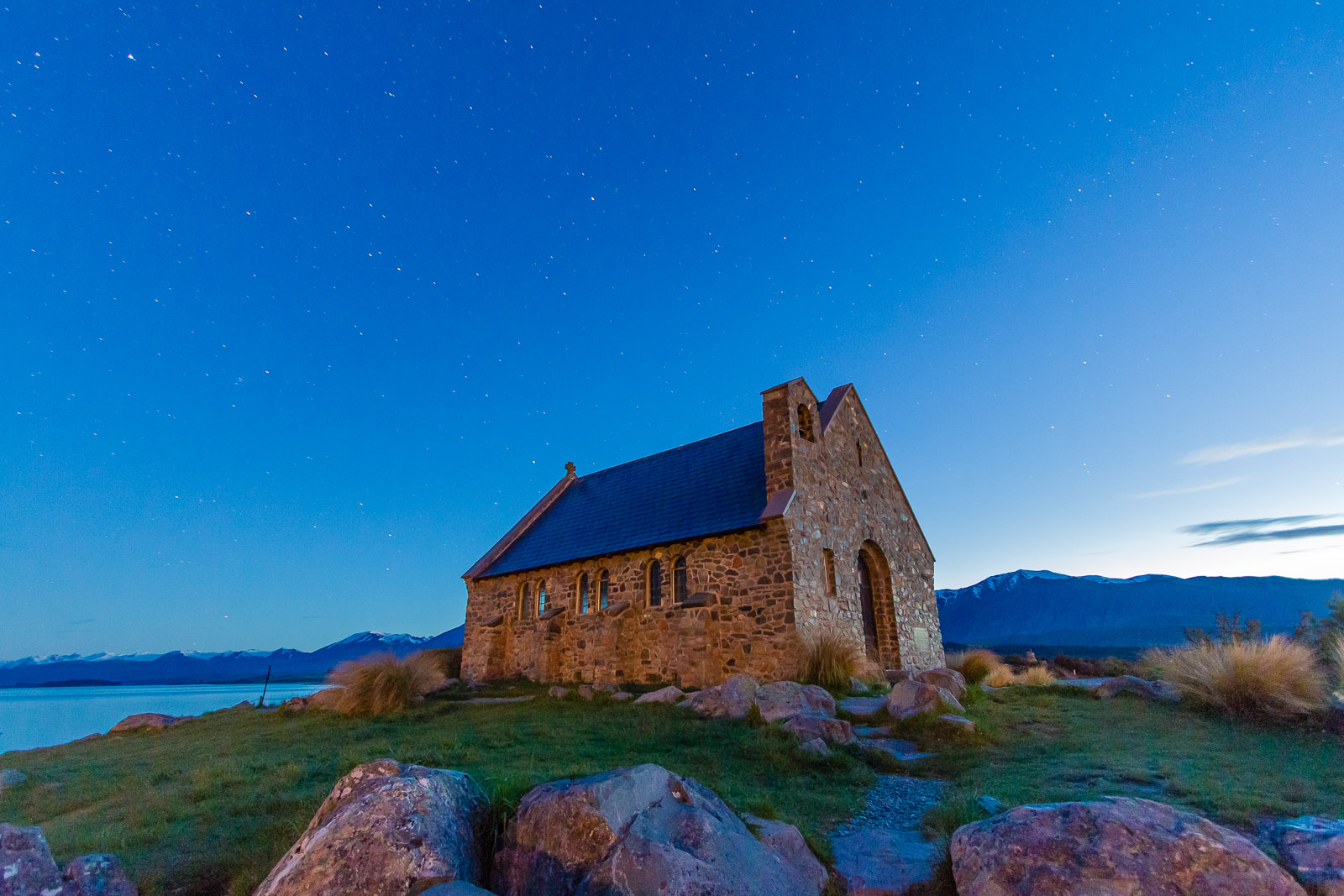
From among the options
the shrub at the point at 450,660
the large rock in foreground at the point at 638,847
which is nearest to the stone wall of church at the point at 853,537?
the large rock in foreground at the point at 638,847

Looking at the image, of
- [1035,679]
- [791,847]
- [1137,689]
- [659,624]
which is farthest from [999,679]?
[791,847]

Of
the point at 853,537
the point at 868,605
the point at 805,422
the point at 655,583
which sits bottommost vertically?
the point at 868,605

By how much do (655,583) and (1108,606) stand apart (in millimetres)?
127610

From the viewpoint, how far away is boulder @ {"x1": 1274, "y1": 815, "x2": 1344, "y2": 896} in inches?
132

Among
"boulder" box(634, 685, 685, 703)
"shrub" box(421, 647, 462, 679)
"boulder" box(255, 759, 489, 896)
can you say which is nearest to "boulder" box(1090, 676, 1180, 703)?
"boulder" box(634, 685, 685, 703)

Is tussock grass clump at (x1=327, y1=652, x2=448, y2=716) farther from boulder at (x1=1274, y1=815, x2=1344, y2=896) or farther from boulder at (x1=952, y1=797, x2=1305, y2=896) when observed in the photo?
boulder at (x1=1274, y1=815, x2=1344, y2=896)

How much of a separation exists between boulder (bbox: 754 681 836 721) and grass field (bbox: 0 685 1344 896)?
2.29 ft

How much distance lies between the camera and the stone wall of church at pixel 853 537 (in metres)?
15.9

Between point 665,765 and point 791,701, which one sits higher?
point 791,701

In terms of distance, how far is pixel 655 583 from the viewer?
18.3 m

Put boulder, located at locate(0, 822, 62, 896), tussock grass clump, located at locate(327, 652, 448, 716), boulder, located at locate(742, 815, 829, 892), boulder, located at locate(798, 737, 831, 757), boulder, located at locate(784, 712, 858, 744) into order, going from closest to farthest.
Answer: boulder, located at locate(0, 822, 62, 896) < boulder, located at locate(742, 815, 829, 892) < boulder, located at locate(798, 737, 831, 757) < boulder, located at locate(784, 712, 858, 744) < tussock grass clump, located at locate(327, 652, 448, 716)

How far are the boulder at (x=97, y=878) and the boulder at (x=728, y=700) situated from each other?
8.23m

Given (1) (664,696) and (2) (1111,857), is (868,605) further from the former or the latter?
(2) (1111,857)

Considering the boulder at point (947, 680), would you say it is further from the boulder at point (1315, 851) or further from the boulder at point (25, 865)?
the boulder at point (25, 865)
